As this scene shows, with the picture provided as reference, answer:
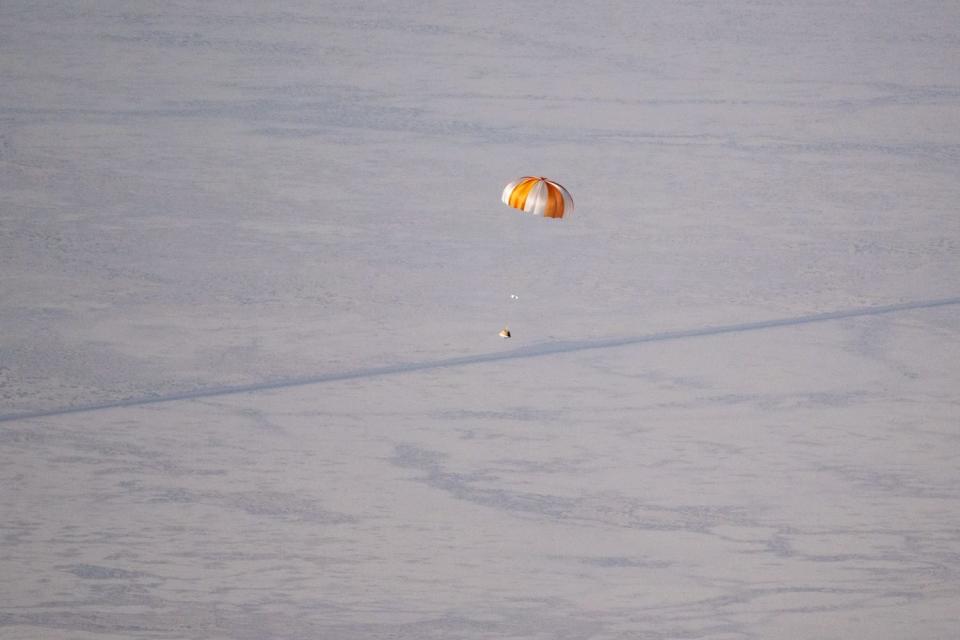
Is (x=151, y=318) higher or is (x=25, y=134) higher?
(x=25, y=134)

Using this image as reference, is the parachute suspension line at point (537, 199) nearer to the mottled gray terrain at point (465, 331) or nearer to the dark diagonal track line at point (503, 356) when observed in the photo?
the mottled gray terrain at point (465, 331)

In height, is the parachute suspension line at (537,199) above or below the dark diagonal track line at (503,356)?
above

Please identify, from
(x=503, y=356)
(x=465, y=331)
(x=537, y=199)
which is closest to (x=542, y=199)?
(x=537, y=199)

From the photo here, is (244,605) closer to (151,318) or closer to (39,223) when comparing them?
(151,318)

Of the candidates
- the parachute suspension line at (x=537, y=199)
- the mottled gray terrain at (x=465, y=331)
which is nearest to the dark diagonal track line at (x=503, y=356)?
the mottled gray terrain at (x=465, y=331)

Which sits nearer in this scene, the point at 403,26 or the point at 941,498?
the point at 941,498

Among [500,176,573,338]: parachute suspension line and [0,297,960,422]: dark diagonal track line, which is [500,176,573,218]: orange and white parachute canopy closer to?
[500,176,573,338]: parachute suspension line

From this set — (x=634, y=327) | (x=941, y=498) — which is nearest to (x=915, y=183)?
(x=634, y=327)
